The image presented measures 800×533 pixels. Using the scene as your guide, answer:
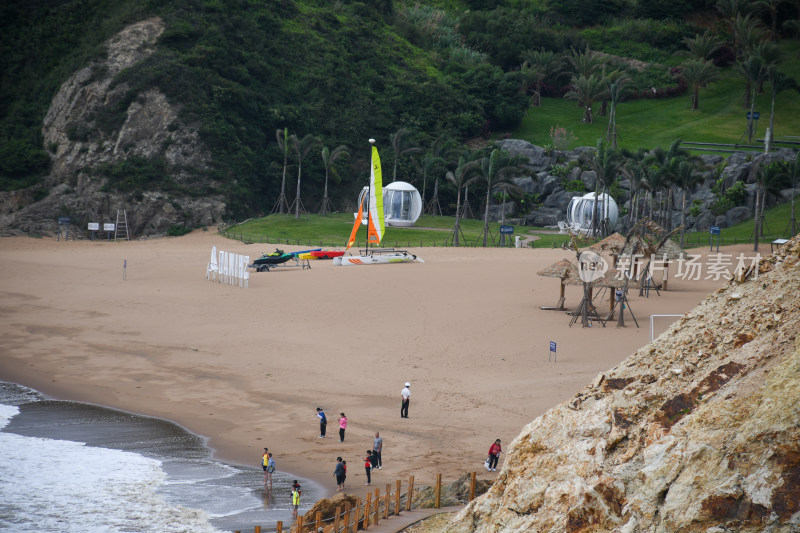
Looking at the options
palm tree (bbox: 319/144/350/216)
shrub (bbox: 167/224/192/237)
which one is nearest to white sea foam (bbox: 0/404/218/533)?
shrub (bbox: 167/224/192/237)

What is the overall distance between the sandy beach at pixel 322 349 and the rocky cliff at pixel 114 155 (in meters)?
18.2

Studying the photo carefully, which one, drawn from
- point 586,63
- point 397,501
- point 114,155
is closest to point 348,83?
point 114,155

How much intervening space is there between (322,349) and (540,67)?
6857cm

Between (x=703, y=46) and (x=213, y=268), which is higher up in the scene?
(x=703, y=46)

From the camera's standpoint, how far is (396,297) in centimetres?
3978

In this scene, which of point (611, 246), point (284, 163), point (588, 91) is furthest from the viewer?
point (588, 91)

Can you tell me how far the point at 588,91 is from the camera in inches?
3383

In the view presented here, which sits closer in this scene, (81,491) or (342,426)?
(81,491)

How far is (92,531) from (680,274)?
3688cm

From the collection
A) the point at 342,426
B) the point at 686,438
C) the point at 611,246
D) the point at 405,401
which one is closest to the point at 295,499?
the point at 342,426

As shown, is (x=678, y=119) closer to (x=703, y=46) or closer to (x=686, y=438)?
(x=703, y=46)

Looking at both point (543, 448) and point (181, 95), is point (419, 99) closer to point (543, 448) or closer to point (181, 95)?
point (181, 95)

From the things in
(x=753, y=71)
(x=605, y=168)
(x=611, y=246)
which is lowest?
(x=611, y=246)

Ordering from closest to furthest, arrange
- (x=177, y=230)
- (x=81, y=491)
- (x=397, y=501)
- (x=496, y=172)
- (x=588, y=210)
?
(x=397, y=501) < (x=81, y=491) < (x=496, y=172) < (x=588, y=210) < (x=177, y=230)
